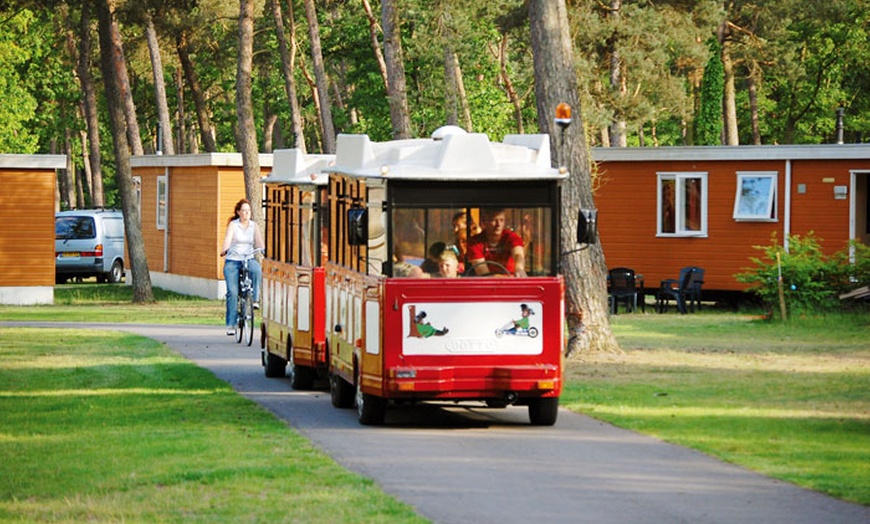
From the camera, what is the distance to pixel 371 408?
13.2 m

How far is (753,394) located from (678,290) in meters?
15.0

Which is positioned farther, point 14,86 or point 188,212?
point 14,86

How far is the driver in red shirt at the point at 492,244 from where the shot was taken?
42.8ft

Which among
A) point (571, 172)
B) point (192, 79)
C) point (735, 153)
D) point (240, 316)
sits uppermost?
point (192, 79)

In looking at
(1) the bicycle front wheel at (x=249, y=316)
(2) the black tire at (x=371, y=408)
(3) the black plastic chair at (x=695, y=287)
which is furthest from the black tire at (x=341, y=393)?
(3) the black plastic chair at (x=695, y=287)

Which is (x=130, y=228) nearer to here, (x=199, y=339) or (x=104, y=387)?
(x=199, y=339)

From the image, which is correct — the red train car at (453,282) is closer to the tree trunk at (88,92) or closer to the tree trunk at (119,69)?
the tree trunk at (88,92)

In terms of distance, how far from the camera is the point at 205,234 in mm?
36562

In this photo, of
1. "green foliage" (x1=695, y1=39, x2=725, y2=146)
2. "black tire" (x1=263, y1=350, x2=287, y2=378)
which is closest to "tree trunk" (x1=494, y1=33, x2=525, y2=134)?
"green foliage" (x1=695, y1=39, x2=725, y2=146)

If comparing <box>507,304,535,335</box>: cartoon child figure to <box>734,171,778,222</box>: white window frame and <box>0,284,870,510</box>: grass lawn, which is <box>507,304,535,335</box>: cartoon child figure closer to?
<box>0,284,870,510</box>: grass lawn

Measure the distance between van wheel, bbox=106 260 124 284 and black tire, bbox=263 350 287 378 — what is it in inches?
1093

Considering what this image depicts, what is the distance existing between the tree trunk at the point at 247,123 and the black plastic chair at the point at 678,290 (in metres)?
8.22

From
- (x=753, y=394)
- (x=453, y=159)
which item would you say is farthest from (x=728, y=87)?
(x=453, y=159)

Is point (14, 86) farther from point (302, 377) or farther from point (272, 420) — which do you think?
point (272, 420)
